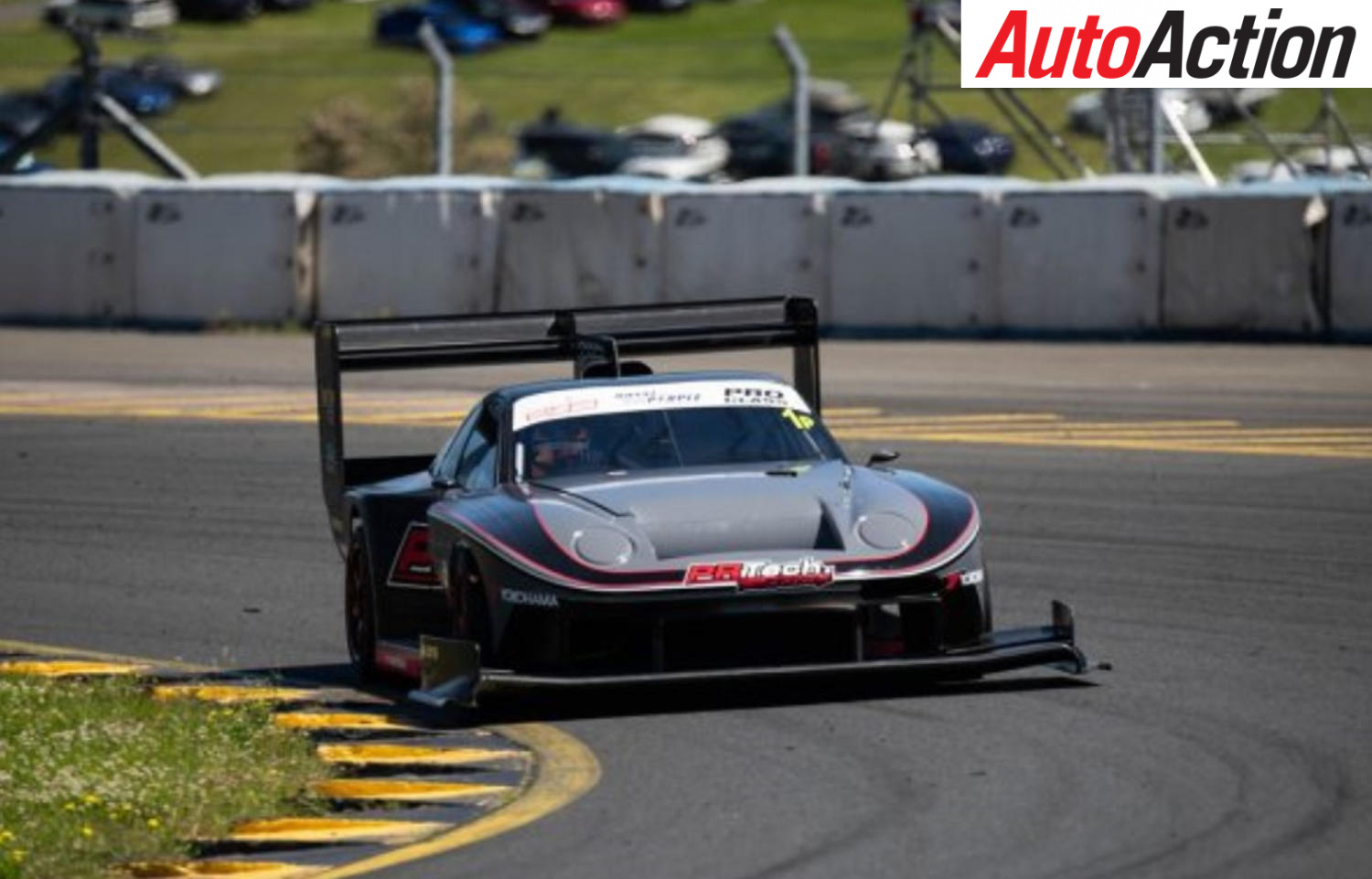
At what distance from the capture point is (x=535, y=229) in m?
31.5

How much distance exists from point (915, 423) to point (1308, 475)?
15.1ft

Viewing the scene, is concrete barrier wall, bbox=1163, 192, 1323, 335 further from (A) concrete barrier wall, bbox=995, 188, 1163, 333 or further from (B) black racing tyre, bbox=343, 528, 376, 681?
(B) black racing tyre, bbox=343, 528, 376, 681

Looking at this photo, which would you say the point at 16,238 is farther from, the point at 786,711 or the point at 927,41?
the point at 786,711

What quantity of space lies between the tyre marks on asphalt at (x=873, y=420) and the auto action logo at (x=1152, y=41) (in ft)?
26.9

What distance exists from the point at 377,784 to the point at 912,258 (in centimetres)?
2079

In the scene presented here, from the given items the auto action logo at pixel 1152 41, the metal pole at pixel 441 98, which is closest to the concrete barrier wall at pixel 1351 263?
the auto action logo at pixel 1152 41

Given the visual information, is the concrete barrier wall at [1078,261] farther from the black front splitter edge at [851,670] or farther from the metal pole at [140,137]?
the black front splitter edge at [851,670]

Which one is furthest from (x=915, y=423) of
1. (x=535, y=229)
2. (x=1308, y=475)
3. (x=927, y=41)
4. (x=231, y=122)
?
(x=231, y=122)

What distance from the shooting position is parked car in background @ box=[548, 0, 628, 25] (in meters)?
→ 64.8

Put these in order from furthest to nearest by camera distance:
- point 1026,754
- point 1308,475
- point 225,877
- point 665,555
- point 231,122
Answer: point 231,122, point 1308,475, point 665,555, point 1026,754, point 225,877

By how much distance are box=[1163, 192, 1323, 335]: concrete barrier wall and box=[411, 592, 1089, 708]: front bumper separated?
58.4 ft

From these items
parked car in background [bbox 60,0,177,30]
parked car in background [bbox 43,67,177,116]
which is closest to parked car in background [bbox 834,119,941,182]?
parked car in background [bbox 43,67,177,116]

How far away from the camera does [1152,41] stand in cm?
3203

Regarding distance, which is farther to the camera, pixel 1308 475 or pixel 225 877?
pixel 1308 475
